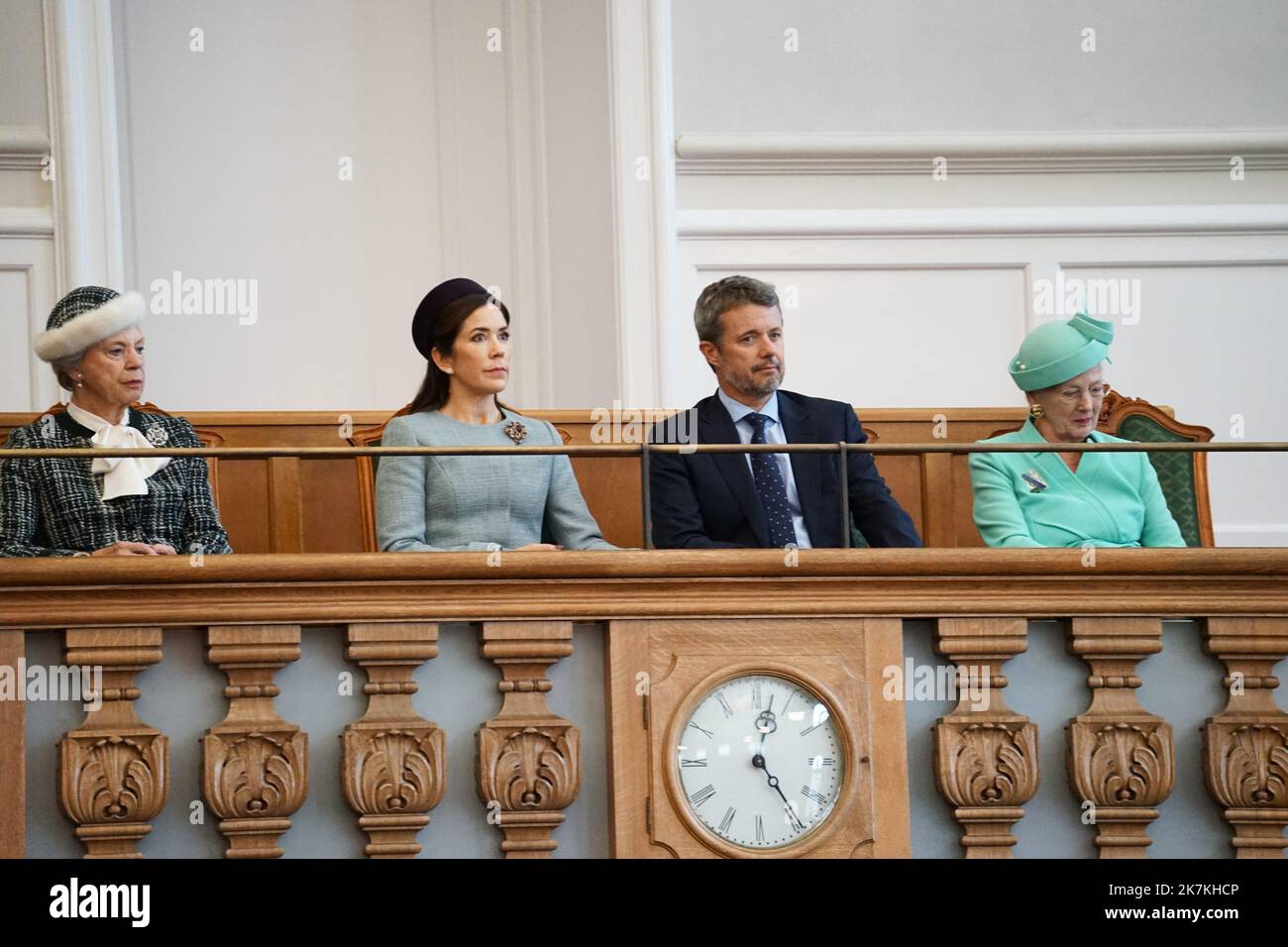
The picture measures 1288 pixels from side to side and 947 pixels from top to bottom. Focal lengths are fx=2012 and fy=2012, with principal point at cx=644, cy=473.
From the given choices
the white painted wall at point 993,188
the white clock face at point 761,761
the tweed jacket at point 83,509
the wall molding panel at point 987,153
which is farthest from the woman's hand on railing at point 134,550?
the wall molding panel at point 987,153

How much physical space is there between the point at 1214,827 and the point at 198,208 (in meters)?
3.97

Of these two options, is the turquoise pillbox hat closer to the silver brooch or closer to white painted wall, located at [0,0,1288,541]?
the silver brooch

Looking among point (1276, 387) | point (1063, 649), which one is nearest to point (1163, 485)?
point (1063, 649)

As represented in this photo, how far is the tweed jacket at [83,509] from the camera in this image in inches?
156

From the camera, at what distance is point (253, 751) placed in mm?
3572

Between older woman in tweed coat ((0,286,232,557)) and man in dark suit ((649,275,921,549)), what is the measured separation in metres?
0.95

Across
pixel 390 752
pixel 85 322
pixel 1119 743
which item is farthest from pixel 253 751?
pixel 1119 743

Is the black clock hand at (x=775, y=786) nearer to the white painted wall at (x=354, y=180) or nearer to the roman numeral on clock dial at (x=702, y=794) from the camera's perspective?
the roman numeral on clock dial at (x=702, y=794)

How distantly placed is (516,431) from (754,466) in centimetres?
50

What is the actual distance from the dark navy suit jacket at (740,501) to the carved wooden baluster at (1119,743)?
49 cm

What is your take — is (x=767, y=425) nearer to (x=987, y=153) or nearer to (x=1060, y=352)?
(x=1060, y=352)

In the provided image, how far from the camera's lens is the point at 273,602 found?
364 centimetres
